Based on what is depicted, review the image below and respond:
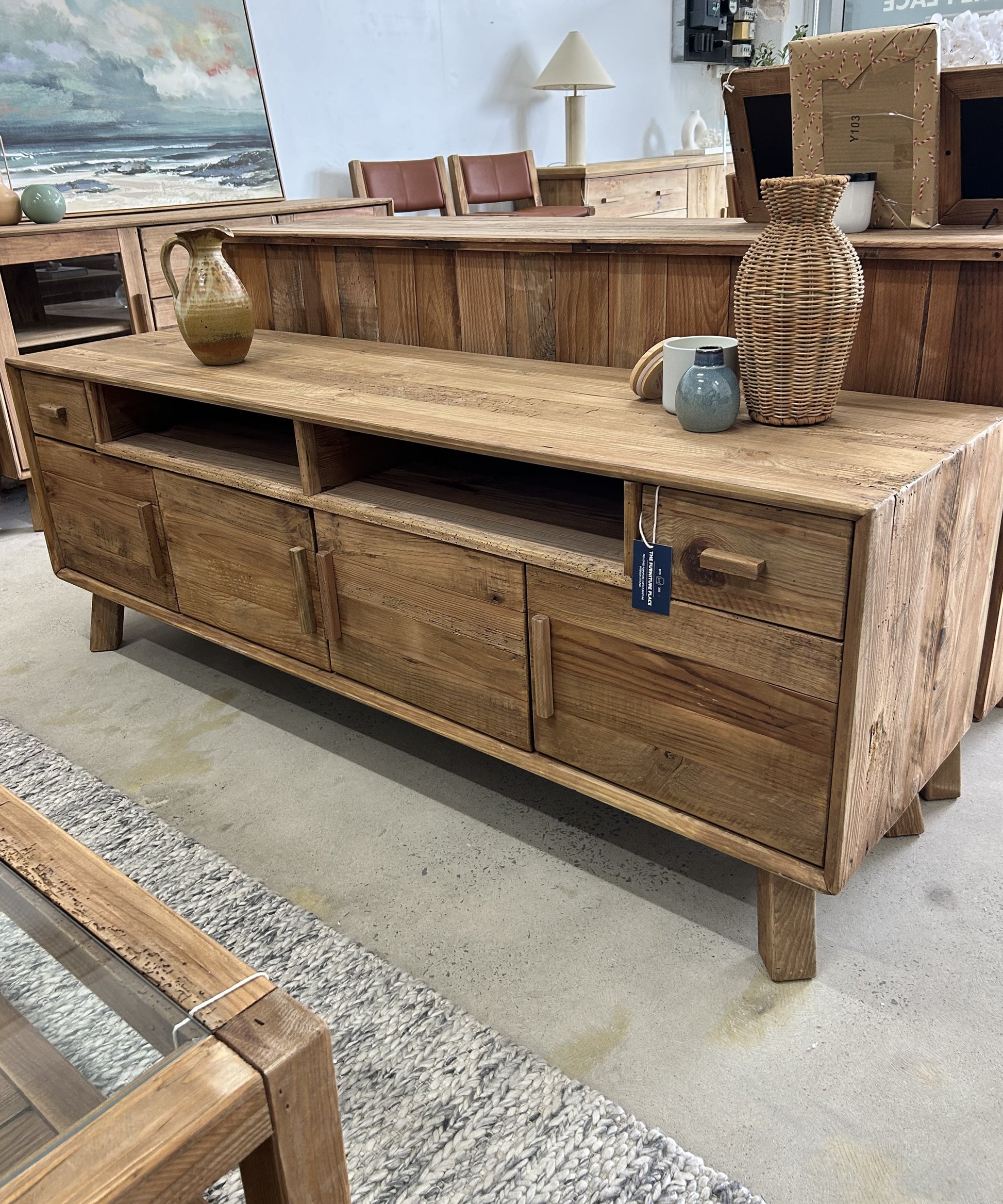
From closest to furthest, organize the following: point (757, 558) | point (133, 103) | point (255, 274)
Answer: point (757, 558) < point (255, 274) < point (133, 103)

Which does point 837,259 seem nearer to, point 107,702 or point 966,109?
point 966,109

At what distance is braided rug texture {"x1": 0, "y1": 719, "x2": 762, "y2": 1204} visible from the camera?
0.97 meters

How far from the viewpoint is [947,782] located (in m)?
1.51

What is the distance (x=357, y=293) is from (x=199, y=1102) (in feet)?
5.36

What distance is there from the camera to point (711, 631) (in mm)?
1115

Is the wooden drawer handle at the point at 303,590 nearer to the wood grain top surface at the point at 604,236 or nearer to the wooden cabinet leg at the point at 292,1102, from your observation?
the wood grain top surface at the point at 604,236

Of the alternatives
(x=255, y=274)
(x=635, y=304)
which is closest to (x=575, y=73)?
(x=255, y=274)

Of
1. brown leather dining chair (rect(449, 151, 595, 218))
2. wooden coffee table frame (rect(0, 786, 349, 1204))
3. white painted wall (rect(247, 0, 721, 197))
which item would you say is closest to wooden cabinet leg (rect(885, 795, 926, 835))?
wooden coffee table frame (rect(0, 786, 349, 1204))

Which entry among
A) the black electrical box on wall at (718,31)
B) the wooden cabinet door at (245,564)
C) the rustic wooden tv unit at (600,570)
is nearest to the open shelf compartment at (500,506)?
the rustic wooden tv unit at (600,570)

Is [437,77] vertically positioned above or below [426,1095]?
above

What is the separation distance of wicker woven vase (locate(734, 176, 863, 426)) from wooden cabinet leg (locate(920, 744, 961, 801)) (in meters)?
0.63

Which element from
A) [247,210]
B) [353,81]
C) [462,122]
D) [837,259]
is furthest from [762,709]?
[462,122]

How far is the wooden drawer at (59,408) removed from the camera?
6.18ft

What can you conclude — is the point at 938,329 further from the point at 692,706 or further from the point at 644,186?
the point at 644,186
